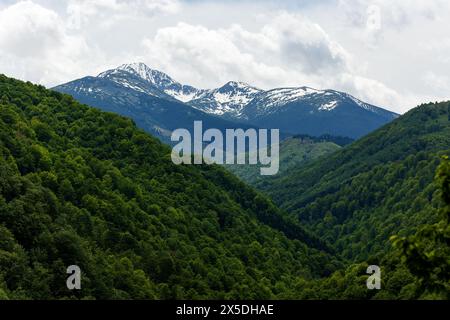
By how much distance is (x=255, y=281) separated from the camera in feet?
599

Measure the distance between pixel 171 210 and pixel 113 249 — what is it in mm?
47847

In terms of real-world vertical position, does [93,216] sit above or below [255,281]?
above

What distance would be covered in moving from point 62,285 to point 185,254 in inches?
2758

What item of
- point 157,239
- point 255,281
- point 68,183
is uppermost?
point 68,183

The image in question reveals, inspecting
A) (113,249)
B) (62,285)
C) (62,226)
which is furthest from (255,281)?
(62,285)

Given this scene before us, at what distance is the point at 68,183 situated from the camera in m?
152

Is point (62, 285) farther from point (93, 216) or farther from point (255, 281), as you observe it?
point (255, 281)
